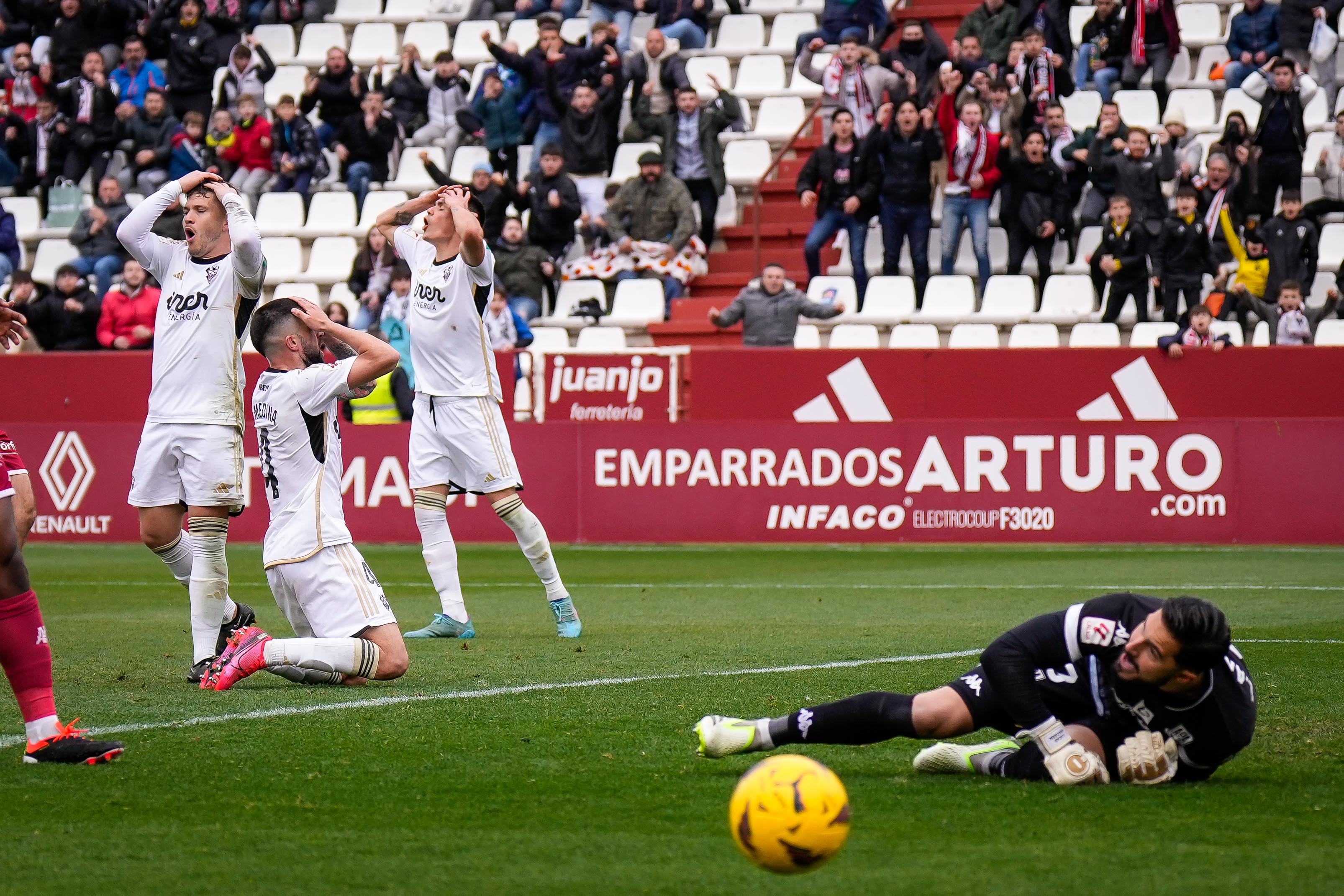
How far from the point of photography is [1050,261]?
20.2 metres

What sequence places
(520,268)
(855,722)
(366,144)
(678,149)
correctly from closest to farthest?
(855,722)
(520,268)
(678,149)
(366,144)

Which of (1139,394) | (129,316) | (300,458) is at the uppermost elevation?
(129,316)

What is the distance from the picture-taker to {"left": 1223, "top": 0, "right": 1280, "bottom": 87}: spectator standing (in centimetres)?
2086

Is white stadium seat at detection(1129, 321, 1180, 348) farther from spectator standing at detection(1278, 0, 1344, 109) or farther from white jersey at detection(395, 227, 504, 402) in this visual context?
white jersey at detection(395, 227, 504, 402)

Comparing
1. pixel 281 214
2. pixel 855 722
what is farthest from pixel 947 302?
pixel 855 722

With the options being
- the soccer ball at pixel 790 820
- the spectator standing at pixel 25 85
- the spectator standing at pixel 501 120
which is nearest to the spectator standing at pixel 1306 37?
the spectator standing at pixel 501 120

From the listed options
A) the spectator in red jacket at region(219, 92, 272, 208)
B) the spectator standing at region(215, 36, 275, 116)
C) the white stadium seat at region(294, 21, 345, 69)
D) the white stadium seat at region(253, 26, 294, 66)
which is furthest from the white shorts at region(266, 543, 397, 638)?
the white stadium seat at region(253, 26, 294, 66)

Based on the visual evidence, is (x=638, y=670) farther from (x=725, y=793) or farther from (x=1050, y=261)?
(x=1050, y=261)

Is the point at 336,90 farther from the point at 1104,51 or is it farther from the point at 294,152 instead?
the point at 1104,51

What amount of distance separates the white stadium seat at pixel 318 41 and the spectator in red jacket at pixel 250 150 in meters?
2.46

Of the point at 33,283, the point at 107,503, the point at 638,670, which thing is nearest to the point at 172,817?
the point at 638,670

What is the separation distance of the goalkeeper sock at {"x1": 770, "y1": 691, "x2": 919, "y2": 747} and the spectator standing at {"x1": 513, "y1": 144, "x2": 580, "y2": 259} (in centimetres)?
1613

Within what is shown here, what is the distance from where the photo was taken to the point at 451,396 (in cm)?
1025

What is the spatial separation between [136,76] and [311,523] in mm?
19310
